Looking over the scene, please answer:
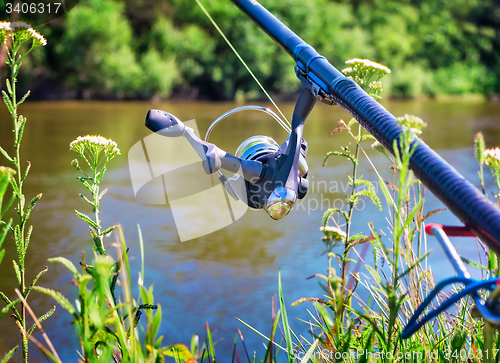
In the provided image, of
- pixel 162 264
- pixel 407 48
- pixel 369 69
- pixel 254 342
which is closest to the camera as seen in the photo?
pixel 369 69

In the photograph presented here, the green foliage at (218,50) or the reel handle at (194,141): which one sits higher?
the green foliage at (218,50)

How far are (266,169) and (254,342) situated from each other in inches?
54.8

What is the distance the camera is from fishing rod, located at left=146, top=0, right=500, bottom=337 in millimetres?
618

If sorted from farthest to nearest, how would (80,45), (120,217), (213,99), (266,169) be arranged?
(213,99), (80,45), (120,217), (266,169)

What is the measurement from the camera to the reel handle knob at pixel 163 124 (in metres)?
0.85

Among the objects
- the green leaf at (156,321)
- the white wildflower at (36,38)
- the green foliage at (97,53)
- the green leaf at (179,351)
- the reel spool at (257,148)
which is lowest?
the green leaf at (179,351)

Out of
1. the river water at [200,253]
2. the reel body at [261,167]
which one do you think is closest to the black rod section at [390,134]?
the reel body at [261,167]

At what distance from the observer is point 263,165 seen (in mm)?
950

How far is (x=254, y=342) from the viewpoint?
7.04 feet

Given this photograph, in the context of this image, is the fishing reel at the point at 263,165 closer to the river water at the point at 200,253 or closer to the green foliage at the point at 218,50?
the river water at the point at 200,253

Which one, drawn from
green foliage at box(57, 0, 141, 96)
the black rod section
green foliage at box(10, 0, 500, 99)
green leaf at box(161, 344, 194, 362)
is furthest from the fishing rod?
green foliage at box(57, 0, 141, 96)

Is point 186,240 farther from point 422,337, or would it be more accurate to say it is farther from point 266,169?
point 266,169

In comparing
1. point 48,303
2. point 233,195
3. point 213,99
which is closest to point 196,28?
point 213,99

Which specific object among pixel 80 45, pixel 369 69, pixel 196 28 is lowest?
pixel 369 69
